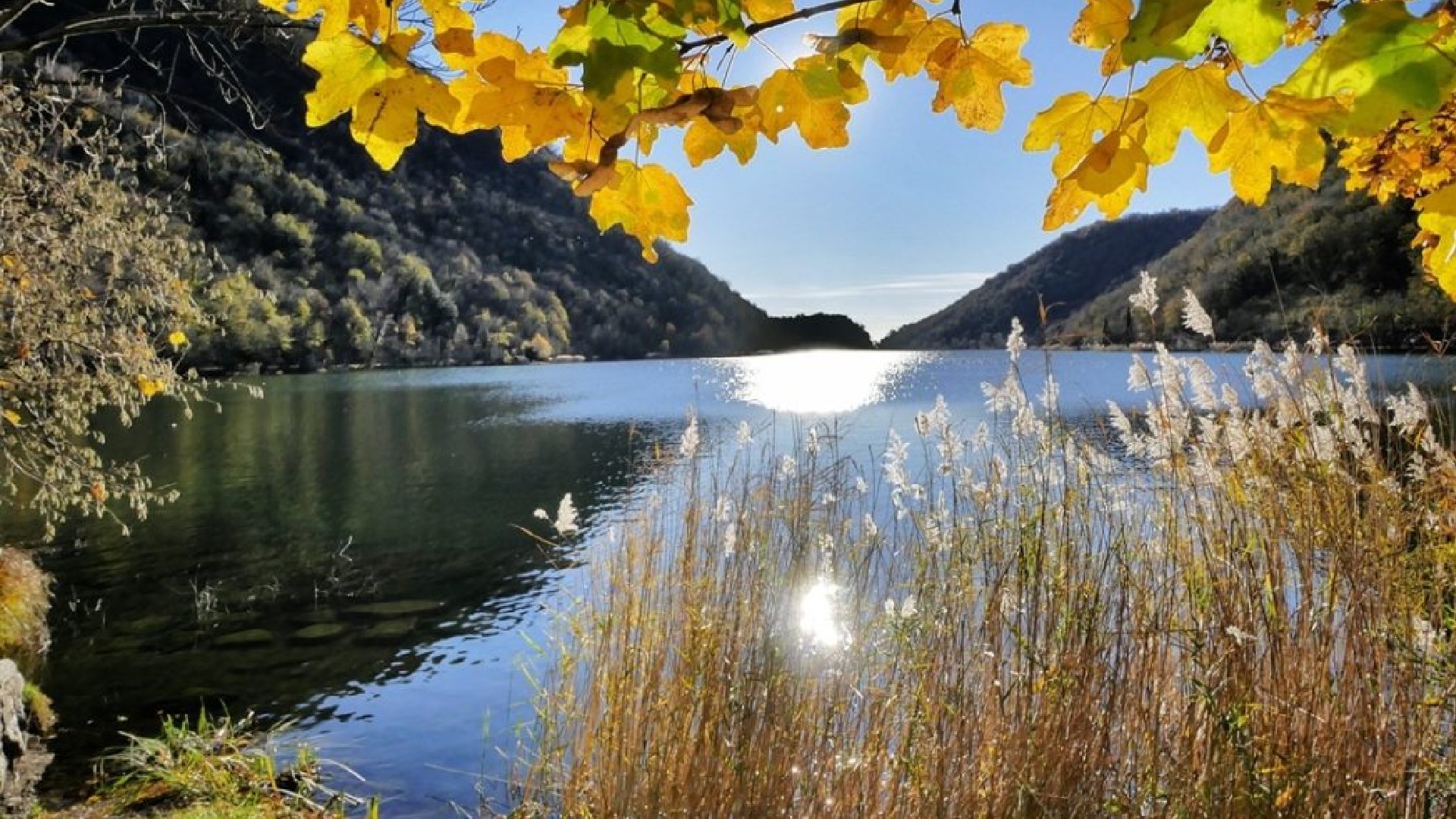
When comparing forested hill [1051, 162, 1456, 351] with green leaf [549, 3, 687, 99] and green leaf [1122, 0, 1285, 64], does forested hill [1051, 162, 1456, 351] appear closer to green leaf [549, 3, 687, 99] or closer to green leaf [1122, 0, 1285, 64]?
green leaf [1122, 0, 1285, 64]

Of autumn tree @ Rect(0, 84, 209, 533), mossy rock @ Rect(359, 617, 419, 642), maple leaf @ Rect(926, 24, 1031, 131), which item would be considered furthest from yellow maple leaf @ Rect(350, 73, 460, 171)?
mossy rock @ Rect(359, 617, 419, 642)

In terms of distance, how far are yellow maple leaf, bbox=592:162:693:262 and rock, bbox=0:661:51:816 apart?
6096 millimetres

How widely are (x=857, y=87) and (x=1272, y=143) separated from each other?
1.15 ft

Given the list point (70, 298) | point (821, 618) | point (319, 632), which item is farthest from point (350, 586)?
point (821, 618)

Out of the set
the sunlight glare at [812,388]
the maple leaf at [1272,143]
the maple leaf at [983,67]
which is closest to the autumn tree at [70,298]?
the maple leaf at [983,67]

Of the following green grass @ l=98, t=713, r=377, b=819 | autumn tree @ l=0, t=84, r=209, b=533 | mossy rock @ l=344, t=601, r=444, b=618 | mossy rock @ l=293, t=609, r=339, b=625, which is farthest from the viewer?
mossy rock @ l=344, t=601, r=444, b=618

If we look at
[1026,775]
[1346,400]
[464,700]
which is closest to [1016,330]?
[1346,400]

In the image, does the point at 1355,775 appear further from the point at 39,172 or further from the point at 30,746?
the point at 30,746

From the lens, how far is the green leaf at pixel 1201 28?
0.59 metres

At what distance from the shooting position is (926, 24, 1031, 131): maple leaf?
0.84 m

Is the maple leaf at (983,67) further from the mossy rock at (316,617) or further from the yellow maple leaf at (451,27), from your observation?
the mossy rock at (316,617)

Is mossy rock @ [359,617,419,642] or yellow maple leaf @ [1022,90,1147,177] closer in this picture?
yellow maple leaf @ [1022,90,1147,177]

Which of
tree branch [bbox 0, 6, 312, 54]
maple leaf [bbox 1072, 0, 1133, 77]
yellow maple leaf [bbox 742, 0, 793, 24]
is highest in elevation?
tree branch [bbox 0, 6, 312, 54]

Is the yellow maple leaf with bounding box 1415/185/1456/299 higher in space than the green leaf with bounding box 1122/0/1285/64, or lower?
lower
